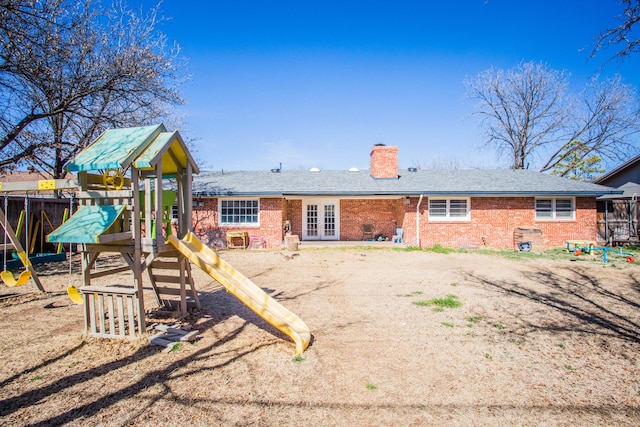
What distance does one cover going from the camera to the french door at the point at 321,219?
18297 mm

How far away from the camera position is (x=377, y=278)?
927 centimetres

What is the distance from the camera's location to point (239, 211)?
16.5 metres

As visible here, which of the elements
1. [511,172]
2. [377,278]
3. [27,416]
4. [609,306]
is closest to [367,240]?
[377,278]

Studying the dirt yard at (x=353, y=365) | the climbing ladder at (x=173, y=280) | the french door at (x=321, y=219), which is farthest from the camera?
the french door at (x=321, y=219)

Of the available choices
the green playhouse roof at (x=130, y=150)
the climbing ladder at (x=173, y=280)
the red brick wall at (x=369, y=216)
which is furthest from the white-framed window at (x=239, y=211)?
the green playhouse roof at (x=130, y=150)

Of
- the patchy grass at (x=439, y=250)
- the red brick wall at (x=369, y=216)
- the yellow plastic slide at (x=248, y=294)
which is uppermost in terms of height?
the red brick wall at (x=369, y=216)

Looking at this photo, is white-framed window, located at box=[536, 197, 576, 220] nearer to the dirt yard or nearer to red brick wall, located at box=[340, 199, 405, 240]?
red brick wall, located at box=[340, 199, 405, 240]

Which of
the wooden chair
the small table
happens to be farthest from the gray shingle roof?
the wooden chair

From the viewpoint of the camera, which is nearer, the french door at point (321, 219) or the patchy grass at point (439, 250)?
the patchy grass at point (439, 250)

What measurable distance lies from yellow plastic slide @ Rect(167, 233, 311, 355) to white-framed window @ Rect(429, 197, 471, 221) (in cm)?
1268

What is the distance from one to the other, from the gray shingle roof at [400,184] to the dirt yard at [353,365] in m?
8.74

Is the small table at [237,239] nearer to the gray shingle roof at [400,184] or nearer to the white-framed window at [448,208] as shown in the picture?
the gray shingle roof at [400,184]

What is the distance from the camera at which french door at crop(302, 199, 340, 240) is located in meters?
18.3

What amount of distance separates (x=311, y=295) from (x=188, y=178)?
11.9 ft
